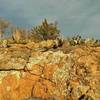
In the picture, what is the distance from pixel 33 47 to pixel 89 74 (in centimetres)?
494

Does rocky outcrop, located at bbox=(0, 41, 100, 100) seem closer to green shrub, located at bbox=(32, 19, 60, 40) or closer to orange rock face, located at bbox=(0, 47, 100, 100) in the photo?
orange rock face, located at bbox=(0, 47, 100, 100)

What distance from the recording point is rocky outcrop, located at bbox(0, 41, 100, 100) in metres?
22.2

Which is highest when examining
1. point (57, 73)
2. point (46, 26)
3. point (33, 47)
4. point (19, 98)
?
point (46, 26)

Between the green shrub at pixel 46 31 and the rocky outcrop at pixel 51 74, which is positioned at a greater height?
the green shrub at pixel 46 31

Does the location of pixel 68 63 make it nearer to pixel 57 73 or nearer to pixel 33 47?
pixel 57 73

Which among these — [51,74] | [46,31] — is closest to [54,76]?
[51,74]

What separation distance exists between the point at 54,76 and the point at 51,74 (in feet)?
0.89

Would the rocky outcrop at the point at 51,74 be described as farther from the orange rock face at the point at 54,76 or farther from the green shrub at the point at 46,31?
the green shrub at the point at 46,31

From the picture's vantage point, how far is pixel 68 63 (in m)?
23.1

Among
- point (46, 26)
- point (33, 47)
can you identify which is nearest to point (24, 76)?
point (33, 47)

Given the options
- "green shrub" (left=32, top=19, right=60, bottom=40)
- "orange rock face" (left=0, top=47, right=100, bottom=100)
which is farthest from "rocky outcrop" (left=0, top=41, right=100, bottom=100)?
"green shrub" (left=32, top=19, right=60, bottom=40)

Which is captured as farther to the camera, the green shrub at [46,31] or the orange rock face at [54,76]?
the green shrub at [46,31]

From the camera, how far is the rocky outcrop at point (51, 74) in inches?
872

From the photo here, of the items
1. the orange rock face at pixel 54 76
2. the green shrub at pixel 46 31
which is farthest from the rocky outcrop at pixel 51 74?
the green shrub at pixel 46 31
